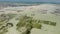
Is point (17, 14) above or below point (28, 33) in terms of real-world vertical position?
above

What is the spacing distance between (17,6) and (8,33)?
0.86 metres

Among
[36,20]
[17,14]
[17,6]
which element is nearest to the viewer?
[36,20]

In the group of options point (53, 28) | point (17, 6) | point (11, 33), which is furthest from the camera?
point (17, 6)

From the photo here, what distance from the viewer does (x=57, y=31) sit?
1.28 meters

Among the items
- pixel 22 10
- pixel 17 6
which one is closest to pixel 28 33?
pixel 22 10

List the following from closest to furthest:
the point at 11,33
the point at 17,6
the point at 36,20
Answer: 1. the point at 11,33
2. the point at 36,20
3. the point at 17,6

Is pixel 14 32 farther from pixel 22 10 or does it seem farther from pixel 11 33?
pixel 22 10

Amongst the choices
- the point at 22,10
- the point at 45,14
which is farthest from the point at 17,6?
the point at 45,14

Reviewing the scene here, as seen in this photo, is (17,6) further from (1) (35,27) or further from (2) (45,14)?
(1) (35,27)

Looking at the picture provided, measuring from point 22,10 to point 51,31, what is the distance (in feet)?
2.24

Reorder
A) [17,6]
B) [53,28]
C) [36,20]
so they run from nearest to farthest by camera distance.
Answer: [53,28]
[36,20]
[17,6]

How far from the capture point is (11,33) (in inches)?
48.8

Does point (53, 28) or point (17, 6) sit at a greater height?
point (17, 6)

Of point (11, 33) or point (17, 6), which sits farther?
point (17, 6)
